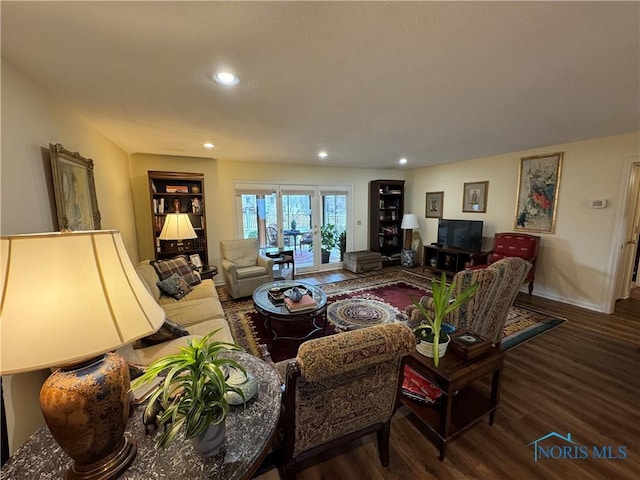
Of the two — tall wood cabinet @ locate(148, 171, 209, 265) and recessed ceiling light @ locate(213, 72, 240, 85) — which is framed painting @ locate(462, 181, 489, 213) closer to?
recessed ceiling light @ locate(213, 72, 240, 85)

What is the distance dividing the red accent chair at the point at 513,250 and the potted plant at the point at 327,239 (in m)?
2.86

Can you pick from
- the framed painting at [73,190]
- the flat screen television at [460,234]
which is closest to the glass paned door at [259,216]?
the framed painting at [73,190]

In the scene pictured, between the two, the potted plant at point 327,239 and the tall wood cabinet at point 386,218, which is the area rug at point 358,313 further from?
the tall wood cabinet at point 386,218

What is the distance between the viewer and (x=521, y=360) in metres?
2.50

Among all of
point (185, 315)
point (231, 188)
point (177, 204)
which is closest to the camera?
point (185, 315)

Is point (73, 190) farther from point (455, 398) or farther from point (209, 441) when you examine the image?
point (455, 398)

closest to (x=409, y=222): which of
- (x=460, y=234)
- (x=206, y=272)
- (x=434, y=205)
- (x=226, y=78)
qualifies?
(x=434, y=205)

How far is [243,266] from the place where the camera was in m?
4.48

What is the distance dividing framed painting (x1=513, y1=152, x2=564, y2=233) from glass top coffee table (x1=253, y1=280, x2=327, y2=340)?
3738 mm

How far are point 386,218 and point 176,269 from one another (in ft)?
15.6

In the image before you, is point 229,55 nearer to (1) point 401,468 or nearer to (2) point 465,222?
(1) point 401,468

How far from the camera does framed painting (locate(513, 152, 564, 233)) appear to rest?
3.90 metres

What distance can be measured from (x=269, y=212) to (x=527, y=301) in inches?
186

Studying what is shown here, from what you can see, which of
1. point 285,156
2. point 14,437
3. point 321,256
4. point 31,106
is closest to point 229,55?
point 31,106
